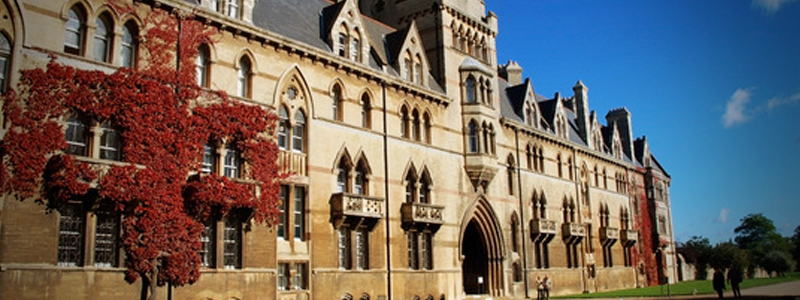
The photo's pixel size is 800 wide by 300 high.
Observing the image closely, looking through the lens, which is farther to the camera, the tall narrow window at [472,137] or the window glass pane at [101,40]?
the tall narrow window at [472,137]

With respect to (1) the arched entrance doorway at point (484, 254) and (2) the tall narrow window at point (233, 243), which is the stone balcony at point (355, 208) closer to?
(2) the tall narrow window at point (233, 243)

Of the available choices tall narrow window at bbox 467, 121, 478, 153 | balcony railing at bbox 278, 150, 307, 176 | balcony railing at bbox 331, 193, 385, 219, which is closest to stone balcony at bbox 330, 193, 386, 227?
balcony railing at bbox 331, 193, 385, 219

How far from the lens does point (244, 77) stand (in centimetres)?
2538

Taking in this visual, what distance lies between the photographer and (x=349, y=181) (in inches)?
1146

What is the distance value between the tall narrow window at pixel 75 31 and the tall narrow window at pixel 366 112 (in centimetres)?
1293

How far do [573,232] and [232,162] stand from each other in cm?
2951

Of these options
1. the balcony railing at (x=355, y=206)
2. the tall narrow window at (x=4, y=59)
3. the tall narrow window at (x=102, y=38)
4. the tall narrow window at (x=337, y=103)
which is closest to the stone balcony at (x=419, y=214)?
the balcony railing at (x=355, y=206)

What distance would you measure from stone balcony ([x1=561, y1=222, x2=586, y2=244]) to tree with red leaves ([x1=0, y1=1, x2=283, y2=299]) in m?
27.2

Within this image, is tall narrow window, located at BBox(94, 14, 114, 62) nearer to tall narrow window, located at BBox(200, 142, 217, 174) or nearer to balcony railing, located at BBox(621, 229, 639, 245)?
tall narrow window, located at BBox(200, 142, 217, 174)

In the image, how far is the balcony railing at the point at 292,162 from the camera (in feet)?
85.1

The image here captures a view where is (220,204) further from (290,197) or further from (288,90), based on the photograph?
(288,90)

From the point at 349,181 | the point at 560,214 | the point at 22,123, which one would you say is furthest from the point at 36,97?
the point at 560,214

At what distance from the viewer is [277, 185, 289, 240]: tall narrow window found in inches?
1017

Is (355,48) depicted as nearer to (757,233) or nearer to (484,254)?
(484,254)
